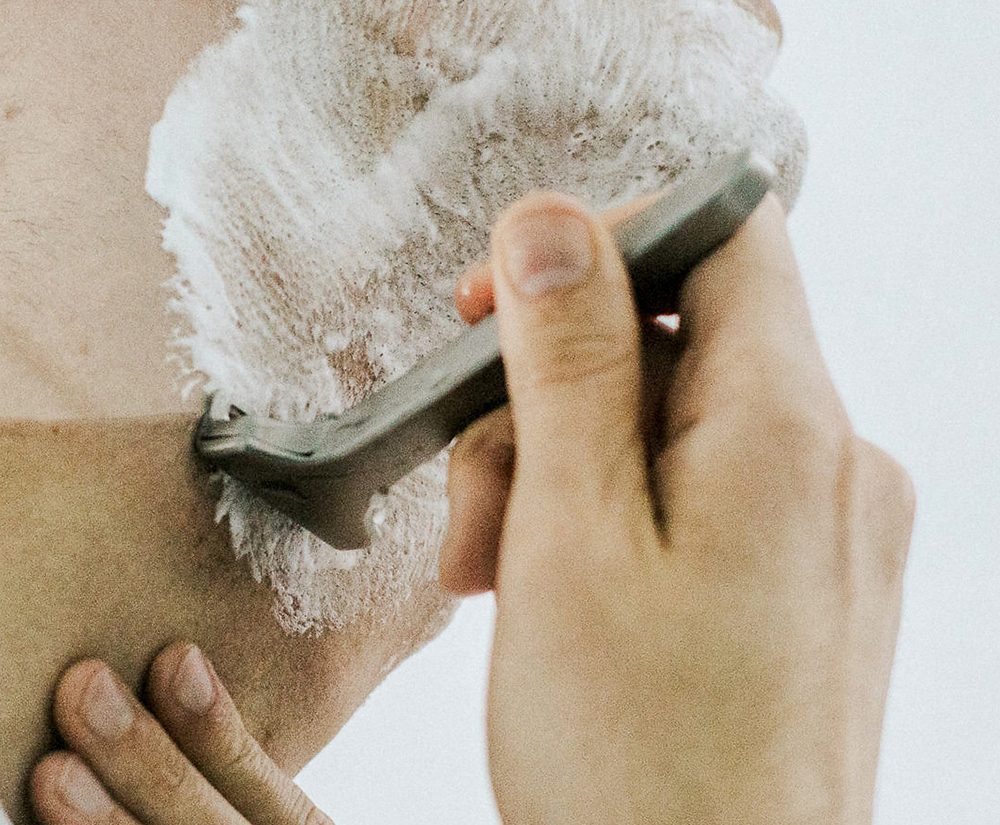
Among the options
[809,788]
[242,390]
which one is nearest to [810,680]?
[809,788]

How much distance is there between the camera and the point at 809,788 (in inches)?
15.8

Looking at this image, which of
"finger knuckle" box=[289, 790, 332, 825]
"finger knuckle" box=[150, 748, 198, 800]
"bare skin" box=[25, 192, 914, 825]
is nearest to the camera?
"bare skin" box=[25, 192, 914, 825]

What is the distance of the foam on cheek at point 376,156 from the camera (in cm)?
55

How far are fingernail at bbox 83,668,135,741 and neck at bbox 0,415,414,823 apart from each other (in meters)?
0.02

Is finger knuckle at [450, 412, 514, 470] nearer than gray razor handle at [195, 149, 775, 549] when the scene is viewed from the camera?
No

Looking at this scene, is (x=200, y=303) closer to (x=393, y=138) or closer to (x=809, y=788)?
(x=393, y=138)

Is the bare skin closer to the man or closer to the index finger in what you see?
the index finger

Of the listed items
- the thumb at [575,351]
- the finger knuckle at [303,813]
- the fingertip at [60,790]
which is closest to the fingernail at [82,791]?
the fingertip at [60,790]

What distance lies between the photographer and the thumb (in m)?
0.40

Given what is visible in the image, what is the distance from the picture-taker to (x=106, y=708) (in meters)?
0.47

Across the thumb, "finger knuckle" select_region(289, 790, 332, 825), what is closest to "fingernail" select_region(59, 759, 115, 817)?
"finger knuckle" select_region(289, 790, 332, 825)

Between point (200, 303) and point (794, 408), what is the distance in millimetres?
316

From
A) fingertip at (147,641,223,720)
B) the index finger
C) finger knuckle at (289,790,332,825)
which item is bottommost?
finger knuckle at (289,790,332,825)

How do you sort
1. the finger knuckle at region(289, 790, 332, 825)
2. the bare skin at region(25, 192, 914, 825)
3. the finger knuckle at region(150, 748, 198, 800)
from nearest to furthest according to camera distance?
1. the bare skin at region(25, 192, 914, 825)
2. the finger knuckle at region(150, 748, 198, 800)
3. the finger knuckle at region(289, 790, 332, 825)
